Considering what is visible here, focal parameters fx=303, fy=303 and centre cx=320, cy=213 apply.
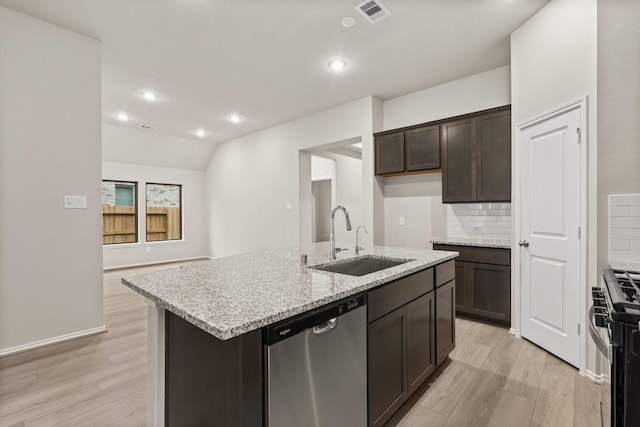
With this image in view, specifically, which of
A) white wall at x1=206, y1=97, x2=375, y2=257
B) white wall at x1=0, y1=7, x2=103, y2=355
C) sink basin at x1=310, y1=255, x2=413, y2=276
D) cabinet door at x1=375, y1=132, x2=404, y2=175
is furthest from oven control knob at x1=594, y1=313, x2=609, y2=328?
white wall at x1=0, y1=7, x2=103, y2=355

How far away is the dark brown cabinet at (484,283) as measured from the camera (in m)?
3.11

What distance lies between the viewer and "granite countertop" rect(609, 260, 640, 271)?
1928 mm

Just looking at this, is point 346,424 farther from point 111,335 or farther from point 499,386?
point 111,335

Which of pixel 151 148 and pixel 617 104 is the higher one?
pixel 151 148

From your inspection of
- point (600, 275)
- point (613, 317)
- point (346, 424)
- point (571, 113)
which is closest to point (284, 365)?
point (346, 424)

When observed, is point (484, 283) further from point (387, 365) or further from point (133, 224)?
Result: point (133, 224)

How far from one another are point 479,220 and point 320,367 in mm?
3305

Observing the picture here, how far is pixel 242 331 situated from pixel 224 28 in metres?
2.92

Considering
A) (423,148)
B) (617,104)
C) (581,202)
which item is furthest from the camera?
(423,148)

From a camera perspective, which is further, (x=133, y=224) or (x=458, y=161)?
(x=133, y=224)

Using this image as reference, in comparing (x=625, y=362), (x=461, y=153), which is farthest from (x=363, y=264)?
(x=461, y=153)

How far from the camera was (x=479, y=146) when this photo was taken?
3.43m

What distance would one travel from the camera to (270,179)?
19.6 feet

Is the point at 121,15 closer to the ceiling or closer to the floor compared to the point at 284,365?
closer to the ceiling
